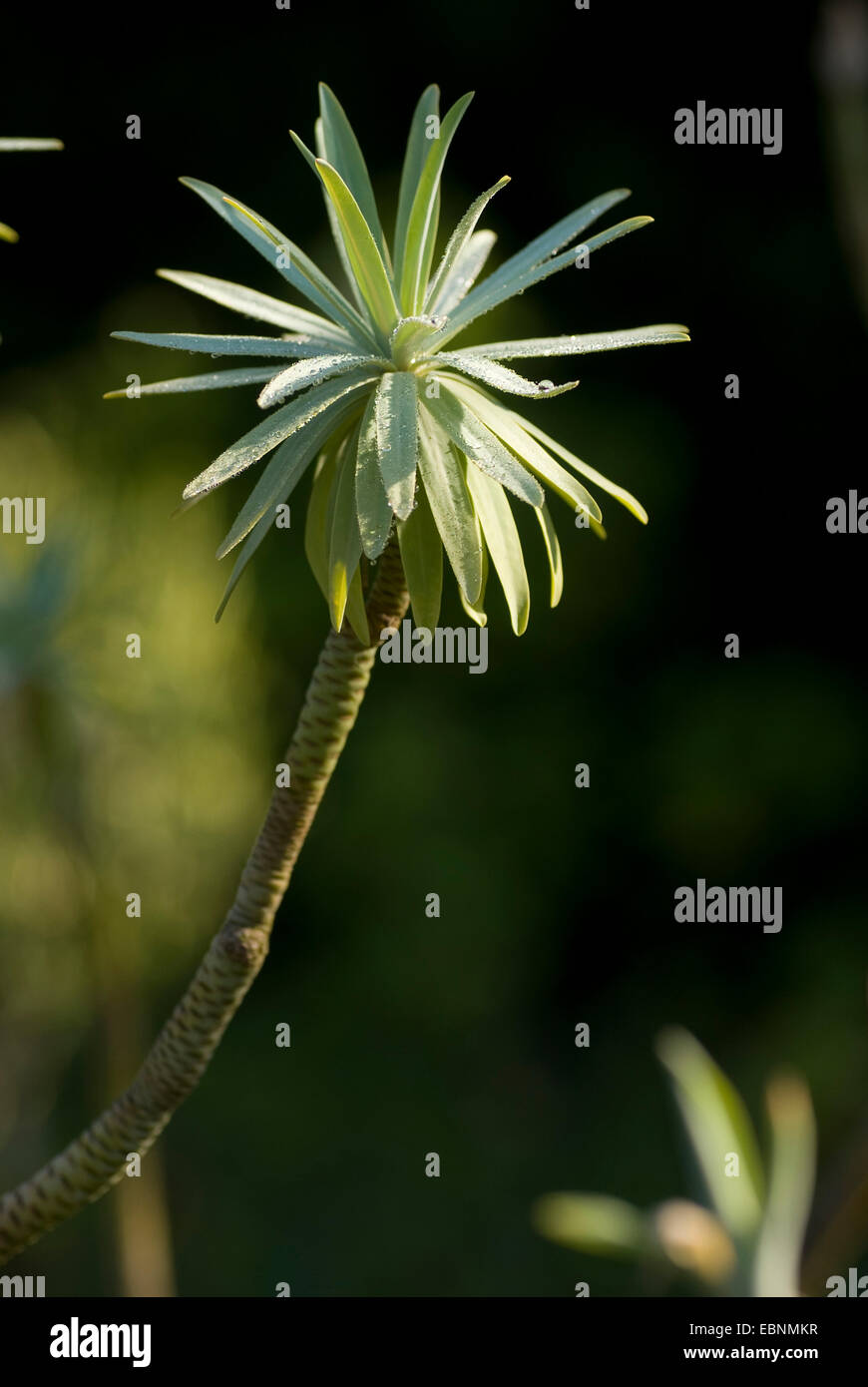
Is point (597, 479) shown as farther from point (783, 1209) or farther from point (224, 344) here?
point (783, 1209)

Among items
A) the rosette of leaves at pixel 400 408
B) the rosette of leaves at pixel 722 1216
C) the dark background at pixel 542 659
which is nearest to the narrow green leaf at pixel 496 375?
the rosette of leaves at pixel 400 408

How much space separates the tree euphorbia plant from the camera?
0.85ft

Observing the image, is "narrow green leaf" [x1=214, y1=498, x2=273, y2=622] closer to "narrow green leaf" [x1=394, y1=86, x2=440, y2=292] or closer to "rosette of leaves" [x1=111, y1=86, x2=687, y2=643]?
"rosette of leaves" [x1=111, y1=86, x2=687, y2=643]

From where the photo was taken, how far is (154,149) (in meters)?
2.39

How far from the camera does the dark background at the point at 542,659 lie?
2299 mm

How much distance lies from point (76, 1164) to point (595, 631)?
7.19 ft

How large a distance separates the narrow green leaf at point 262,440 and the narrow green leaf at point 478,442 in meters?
0.02

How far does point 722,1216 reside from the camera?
0.41 m

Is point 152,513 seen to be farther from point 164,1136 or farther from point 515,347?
point 164,1136

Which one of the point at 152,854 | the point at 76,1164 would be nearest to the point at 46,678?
the point at 152,854

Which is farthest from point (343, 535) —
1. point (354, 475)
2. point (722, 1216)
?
point (722, 1216)

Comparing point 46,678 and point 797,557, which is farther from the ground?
point 797,557

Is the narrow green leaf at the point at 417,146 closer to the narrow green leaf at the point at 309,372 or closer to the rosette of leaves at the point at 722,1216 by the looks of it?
the narrow green leaf at the point at 309,372

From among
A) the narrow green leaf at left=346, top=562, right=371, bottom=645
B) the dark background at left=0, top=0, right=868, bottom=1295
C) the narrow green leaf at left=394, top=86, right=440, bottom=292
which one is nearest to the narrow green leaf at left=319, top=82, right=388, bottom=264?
the narrow green leaf at left=394, top=86, right=440, bottom=292
